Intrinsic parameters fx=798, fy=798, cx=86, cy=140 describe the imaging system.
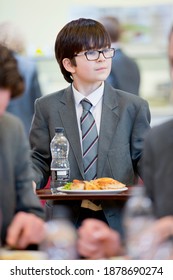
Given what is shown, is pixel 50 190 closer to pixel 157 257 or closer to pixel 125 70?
pixel 157 257

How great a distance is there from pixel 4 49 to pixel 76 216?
1.07 metres

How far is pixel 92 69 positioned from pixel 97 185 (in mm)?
440

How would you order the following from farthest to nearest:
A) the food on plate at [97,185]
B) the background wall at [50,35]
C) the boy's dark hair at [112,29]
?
the background wall at [50,35] < the boy's dark hair at [112,29] < the food on plate at [97,185]

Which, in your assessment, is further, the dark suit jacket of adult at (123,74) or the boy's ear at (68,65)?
the dark suit jacket of adult at (123,74)

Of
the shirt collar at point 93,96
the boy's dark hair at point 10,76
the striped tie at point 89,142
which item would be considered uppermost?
the boy's dark hair at point 10,76

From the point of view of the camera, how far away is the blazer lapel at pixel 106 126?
115 inches

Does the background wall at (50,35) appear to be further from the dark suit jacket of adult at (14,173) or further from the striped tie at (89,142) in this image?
the dark suit jacket of adult at (14,173)

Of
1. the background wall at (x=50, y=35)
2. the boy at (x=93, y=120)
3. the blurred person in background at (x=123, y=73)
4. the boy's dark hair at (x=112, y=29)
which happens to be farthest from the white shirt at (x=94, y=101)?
the background wall at (x=50, y=35)

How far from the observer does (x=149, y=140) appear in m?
1.86

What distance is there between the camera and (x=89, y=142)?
9.63ft

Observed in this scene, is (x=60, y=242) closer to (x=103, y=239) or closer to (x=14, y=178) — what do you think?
(x=103, y=239)

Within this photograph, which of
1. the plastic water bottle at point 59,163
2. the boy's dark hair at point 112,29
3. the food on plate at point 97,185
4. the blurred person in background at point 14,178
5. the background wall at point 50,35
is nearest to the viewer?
the blurred person in background at point 14,178
